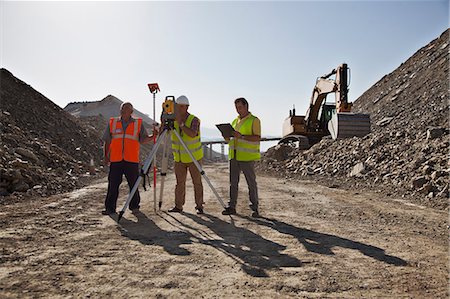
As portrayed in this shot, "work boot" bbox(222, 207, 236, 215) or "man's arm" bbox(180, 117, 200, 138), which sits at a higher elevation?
"man's arm" bbox(180, 117, 200, 138)

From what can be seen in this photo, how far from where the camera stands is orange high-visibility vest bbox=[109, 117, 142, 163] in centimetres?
611

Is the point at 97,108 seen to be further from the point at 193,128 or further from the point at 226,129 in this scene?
the point at 226,129

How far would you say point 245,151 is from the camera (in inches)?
236

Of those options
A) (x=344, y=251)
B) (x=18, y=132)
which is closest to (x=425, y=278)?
(x=344, y=251)

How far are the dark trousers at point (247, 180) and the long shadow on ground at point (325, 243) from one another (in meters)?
0.74

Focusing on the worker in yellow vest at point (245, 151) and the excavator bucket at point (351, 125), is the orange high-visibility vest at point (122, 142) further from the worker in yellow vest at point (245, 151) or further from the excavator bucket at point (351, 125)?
the excavator bucket at point (351, 125)

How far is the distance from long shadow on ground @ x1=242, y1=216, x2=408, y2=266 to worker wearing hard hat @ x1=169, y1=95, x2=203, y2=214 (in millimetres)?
1401

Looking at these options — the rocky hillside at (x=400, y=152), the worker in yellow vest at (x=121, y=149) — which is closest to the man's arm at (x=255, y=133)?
the worker in yellow vest at (x=121, y=149)

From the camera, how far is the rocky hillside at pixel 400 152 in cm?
845

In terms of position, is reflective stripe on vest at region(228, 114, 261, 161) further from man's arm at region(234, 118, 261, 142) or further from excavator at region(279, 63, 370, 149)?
excavator at region(279, 63, 370, 149)

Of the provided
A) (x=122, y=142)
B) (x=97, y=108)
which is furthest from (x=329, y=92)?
(x=97, y=108)

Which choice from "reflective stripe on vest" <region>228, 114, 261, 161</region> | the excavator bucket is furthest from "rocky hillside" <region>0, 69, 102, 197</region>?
the excavator bucket

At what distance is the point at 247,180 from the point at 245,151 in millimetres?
485

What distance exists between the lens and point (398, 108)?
60.3 ft
